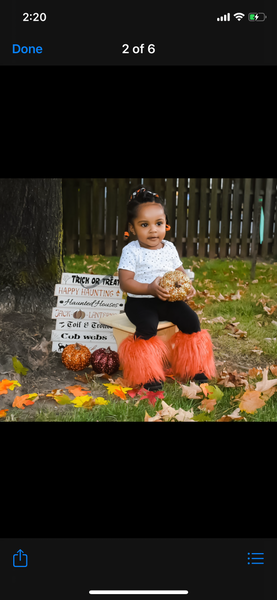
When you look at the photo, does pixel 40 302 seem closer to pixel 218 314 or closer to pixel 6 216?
pixel 6 216

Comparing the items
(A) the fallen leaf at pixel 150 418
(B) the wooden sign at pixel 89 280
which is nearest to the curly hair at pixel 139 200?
(B) the wooden sign at pixel 89 280

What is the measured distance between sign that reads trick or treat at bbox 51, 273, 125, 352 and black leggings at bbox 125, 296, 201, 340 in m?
0.45

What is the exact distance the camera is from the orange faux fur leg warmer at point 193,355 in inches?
114

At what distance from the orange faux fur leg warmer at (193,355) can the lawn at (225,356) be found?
100mm

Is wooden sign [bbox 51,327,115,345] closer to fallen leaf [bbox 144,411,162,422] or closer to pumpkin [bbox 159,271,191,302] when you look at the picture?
pumpkin [bbox 159,271,191,302]

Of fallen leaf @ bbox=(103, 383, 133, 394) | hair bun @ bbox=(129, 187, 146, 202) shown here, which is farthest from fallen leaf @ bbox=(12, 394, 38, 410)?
hair bun @ bbox=(129, 187, 146, 202)

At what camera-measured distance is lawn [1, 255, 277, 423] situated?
244cm

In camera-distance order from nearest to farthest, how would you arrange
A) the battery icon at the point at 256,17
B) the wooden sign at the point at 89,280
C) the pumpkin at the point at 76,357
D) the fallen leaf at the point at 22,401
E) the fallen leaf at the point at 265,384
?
the battery icon at the point at 256,17
the fallen leaf at the point at 22,401
the fallen leaf at the point at 265,384
the pumpkin at the point at 76,357
the wooden sign at the point at 89,280

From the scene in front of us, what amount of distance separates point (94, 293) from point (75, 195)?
2.88 meters

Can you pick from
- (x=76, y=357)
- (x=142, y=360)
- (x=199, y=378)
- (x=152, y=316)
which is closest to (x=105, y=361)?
(x=76, y=357)

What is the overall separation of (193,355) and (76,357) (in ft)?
3.02

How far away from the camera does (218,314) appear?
4527 millimetres

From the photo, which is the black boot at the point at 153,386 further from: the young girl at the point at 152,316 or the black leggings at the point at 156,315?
the black leggings at the point at 156,315

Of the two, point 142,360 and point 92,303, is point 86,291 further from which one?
point 142,360
